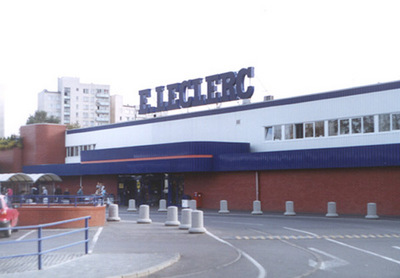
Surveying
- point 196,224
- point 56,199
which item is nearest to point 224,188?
point 56,199

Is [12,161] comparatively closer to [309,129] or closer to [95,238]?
[309,129]

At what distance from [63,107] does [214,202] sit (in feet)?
353

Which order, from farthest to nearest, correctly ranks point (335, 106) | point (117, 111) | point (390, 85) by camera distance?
point (117, 111)
point (335, 106)
point (390, 85)

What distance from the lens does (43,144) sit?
60.1m

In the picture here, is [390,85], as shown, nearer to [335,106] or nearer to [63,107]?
[335,106]

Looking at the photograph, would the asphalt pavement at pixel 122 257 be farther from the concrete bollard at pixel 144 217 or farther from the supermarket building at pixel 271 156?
the supermarket building at pixel 271 156

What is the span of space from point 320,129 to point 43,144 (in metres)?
34.0

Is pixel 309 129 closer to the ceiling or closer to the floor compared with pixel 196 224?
closer to the ceiling

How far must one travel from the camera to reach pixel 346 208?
1329 inches

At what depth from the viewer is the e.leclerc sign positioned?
45.1 m

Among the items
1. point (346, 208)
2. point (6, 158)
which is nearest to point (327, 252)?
point (346, 208)

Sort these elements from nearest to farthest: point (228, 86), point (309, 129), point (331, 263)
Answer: point (331, 263) < point (309, 129) < point (228, 86)

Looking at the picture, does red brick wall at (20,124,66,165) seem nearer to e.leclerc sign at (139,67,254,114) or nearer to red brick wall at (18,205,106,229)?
e.leclerc sign at (139,67,254,114)

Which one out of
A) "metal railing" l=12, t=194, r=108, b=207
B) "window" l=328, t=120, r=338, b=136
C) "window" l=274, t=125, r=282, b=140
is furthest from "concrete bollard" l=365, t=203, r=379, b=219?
"metal railing" l=12, t=194, r=108, b=207
